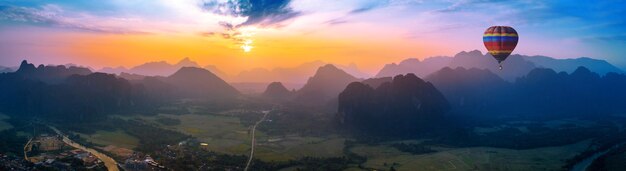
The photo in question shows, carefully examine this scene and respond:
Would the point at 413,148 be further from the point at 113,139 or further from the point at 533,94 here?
the point at 533,94

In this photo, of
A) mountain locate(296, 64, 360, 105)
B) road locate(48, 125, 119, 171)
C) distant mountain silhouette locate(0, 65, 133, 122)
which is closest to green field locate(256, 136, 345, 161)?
road locate(48, 125, 119, 171)

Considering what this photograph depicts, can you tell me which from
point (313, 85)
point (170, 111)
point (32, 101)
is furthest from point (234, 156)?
point (313, 85)

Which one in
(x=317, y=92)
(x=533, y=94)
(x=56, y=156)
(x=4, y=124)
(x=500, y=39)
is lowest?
(x=56, y=156)

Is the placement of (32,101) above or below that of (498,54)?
below

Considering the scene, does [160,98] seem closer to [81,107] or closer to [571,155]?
[81,107]

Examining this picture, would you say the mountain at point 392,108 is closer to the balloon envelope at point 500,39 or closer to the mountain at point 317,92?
the balloon envelope at point 500,39

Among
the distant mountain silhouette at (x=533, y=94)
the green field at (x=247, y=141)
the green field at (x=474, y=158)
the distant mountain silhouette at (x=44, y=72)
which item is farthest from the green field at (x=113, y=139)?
the distant mountain silhouette at (x=533, y=94)

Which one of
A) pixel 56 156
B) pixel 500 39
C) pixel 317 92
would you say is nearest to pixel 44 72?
pixel 317 92
